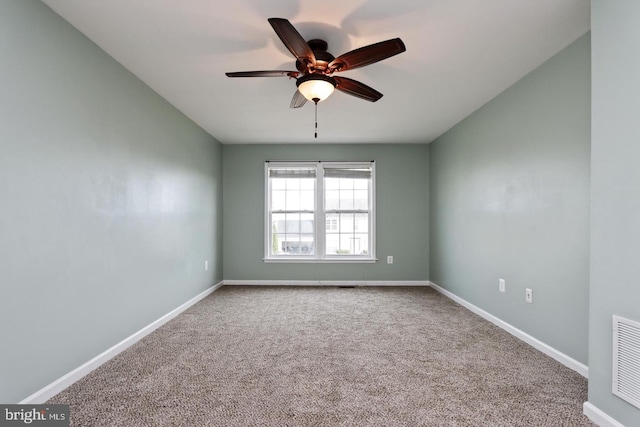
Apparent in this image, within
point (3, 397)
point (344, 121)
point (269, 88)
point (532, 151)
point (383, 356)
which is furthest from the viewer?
point (344, 121)

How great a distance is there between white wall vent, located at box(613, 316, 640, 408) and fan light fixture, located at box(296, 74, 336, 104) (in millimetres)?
2150

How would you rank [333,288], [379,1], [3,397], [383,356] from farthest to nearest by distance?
[333,288]
[383,356]
[379,1]
[3,397]

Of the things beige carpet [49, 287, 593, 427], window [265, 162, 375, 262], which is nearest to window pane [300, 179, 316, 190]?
window [265, 162, 375, 262]

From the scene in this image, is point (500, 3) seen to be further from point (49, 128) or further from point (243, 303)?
point (243, 303)

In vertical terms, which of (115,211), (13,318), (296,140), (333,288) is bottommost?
(333,288)

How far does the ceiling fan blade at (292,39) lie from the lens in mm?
1683

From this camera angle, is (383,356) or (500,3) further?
(383,356)

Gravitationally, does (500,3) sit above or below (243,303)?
above

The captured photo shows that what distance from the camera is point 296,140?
509cm

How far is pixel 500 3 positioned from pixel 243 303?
3.87 meters

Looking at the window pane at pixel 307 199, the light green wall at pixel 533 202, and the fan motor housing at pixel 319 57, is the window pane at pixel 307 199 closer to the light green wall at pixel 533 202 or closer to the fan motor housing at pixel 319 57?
the light green wall at pixel 533 202

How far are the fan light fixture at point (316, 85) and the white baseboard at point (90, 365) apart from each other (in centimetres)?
248

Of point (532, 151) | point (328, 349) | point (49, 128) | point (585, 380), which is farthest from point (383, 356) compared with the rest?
point (49, 128)

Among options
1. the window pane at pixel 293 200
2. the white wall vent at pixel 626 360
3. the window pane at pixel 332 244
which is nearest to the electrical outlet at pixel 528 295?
the white wall vent at pixel 626 360
